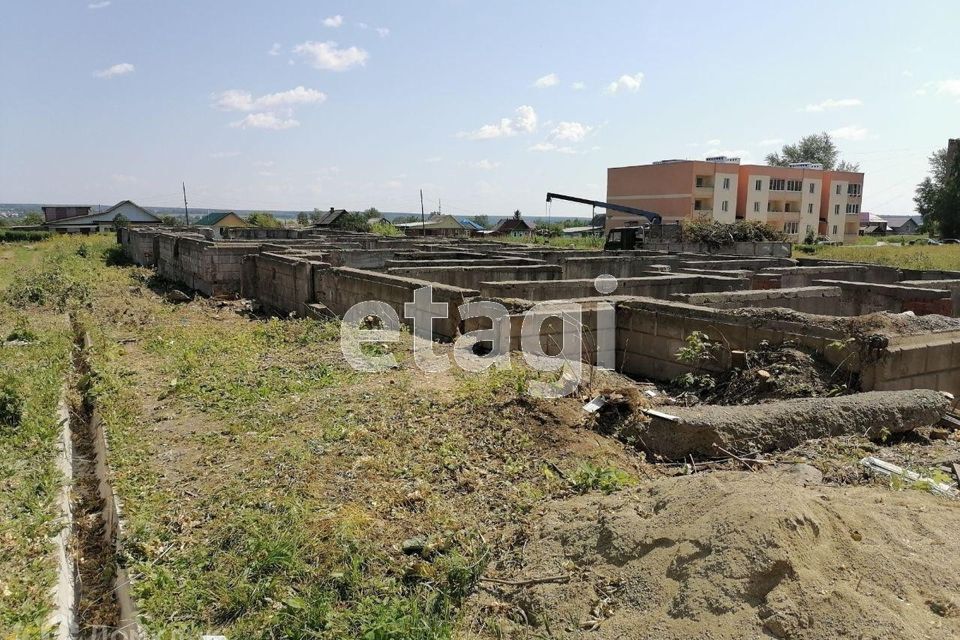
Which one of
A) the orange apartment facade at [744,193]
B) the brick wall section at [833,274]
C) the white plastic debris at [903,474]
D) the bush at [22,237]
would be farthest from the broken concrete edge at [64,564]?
the bush at [22,237]

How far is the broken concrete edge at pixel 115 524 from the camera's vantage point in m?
3.20

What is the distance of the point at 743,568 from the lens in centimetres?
256

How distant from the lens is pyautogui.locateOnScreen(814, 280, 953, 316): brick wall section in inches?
338

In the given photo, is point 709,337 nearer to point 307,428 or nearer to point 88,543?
point 307,428

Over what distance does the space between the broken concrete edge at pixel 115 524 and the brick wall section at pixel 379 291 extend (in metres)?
3.89

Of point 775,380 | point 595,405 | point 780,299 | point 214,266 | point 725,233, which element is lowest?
point 595,405

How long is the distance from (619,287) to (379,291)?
342cm

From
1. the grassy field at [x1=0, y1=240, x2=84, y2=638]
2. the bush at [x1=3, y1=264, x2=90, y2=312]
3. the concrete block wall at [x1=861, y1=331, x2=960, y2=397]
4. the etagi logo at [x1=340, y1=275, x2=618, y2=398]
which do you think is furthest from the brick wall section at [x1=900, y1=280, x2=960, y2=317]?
the bush at [x1=3, y1=264, x2=90, y2=312]

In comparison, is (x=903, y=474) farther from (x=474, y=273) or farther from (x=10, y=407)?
(x=474, y=273)

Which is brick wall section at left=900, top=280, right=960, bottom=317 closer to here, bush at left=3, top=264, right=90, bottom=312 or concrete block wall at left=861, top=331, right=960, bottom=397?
concrete block wall at left=861, top=331, right=960, bottom=397

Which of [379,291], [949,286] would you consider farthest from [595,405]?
[949,286]

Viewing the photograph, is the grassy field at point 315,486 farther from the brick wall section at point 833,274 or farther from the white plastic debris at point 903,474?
the brick wall section at point 833,274

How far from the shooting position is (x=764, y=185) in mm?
45219

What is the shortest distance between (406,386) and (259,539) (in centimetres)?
276
